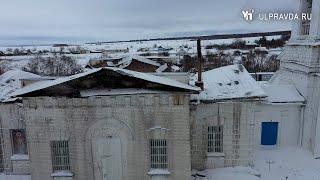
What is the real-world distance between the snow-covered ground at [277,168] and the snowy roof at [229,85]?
3069 mm

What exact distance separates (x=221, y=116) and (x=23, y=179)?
8.41m

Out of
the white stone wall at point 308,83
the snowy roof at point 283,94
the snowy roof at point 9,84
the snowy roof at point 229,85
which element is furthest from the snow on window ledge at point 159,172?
the white stone wall at point 308,83

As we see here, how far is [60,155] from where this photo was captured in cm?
1084

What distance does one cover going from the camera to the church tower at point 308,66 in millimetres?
14555

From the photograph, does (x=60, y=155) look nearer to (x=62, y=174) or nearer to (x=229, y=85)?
(x=62, y=174)

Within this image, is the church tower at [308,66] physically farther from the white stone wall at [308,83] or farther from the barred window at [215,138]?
the barred window at [215,138]

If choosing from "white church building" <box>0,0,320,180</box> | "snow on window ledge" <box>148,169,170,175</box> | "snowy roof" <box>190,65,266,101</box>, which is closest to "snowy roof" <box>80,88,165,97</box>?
"white church building" <box>0,0,320,180</box>

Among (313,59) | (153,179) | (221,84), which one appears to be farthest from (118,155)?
(313,59)

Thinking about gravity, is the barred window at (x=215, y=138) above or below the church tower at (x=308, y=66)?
below

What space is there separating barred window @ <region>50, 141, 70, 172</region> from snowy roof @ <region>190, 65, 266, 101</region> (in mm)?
5297

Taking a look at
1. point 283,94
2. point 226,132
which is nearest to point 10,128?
point 226,132

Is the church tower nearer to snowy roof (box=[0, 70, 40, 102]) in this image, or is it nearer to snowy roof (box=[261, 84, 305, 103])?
snowy roof (box=[261, 84, 305, 103])

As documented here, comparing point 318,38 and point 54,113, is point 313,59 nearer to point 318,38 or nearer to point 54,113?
point 318,38

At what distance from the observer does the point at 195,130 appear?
1300 cm
